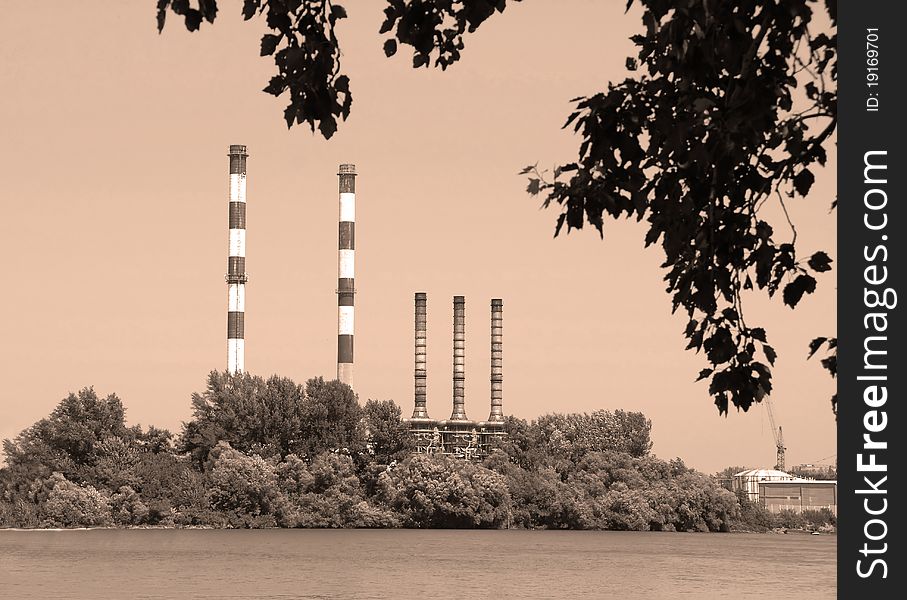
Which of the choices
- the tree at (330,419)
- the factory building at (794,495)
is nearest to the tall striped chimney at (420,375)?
the tree at (330,419)

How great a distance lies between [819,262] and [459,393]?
7736 cm

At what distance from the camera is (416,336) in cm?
8462

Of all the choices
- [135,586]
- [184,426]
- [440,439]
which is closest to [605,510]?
[440,439]

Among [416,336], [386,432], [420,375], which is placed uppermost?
[416,336]

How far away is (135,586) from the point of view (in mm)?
46844

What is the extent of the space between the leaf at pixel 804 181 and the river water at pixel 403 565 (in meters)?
36.2

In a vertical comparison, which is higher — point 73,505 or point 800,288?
point 800,288

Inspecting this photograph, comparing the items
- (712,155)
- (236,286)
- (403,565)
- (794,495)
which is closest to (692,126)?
(712,155)

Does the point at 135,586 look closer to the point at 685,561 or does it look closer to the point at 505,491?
the point at 685,561

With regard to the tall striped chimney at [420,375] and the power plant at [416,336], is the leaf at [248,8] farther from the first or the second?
the tall striped chimney at [420,375]

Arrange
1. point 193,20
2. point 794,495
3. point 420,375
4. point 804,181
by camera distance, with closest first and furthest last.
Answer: point 193,20 → point 804,181 → point 420,375 → point 794,495

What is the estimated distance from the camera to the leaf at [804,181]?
815cm

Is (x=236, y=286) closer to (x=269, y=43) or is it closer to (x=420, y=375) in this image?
(x=420, y=375)
